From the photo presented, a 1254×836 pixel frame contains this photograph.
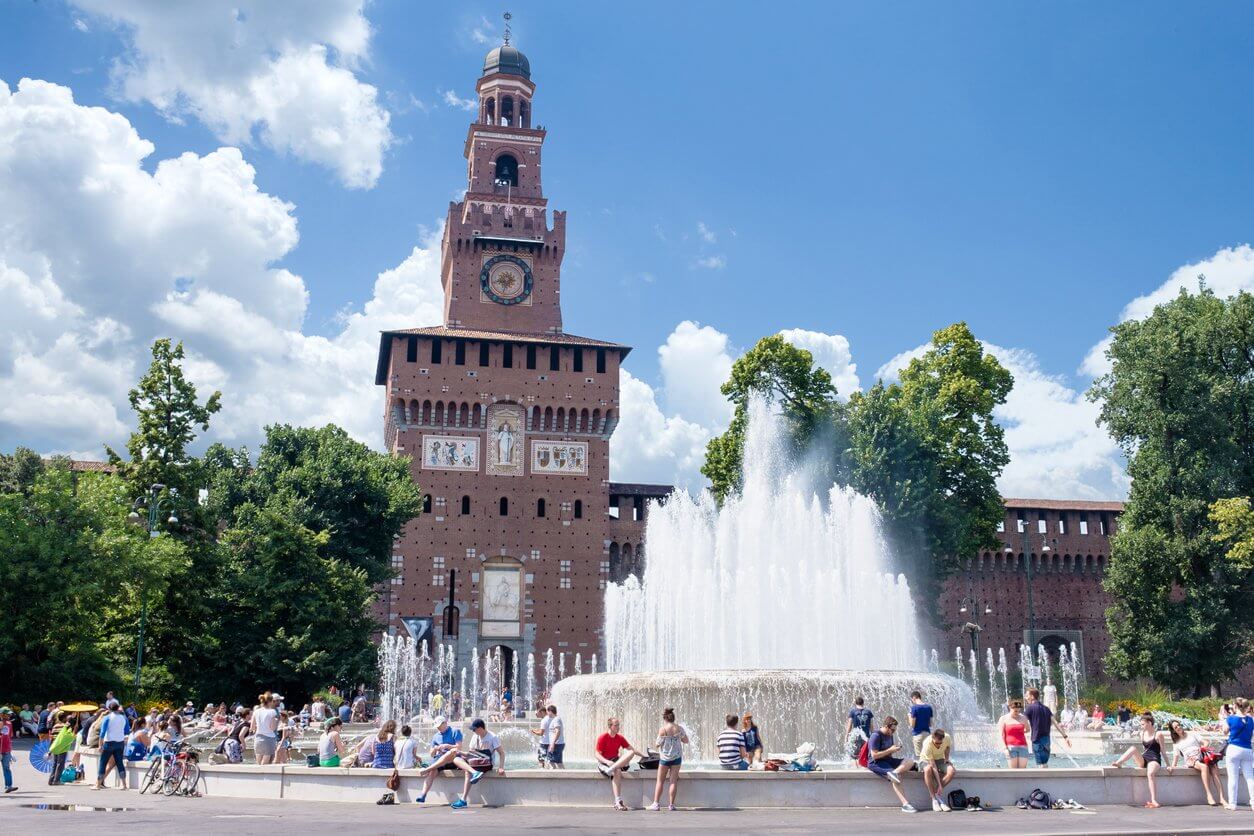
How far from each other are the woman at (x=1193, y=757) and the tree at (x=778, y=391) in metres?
23.1

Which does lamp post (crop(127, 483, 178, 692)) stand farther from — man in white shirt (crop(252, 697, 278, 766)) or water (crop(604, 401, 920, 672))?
water (crop(604, 401, 920, 672))

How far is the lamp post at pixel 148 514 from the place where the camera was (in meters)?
24.6

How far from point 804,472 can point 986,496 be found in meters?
6.14

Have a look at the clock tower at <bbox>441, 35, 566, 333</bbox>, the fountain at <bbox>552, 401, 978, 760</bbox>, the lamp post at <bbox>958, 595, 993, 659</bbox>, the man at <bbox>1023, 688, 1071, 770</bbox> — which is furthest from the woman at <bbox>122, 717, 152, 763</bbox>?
the lamp post at <bbox>958, 595, 993, 659</bbox>

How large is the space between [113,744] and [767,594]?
1292 cm

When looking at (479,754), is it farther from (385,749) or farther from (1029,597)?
(1029,597)

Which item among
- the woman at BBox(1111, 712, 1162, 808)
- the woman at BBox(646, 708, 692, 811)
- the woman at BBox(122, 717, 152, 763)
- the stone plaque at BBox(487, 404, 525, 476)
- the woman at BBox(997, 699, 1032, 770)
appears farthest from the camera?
the stone plaque at BBox(487, 404, 525, 476)

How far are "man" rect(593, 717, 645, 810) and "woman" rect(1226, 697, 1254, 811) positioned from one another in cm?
618

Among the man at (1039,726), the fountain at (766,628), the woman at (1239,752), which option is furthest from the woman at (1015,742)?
the fountain at (766,628)

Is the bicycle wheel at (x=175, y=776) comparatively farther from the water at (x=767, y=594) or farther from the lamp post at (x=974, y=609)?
the lamp post at (x=974, y=609)

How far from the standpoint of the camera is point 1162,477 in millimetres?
32938

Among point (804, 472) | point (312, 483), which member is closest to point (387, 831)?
point (312, 483)

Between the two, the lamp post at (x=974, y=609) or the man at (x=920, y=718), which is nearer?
the man at (x=920, y=718)

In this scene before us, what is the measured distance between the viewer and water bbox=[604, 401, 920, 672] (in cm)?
2239
